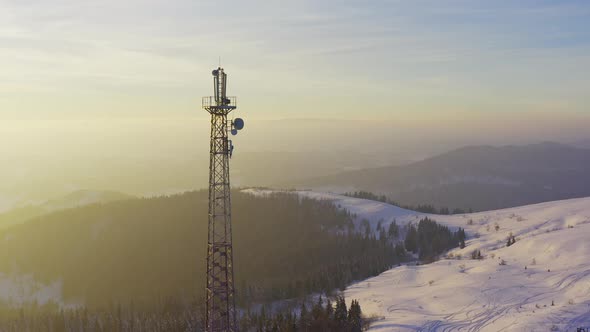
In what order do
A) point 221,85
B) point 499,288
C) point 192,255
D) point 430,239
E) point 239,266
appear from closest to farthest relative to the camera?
point 221,85
point 499,288
point 430,239
point 239,266
point 192,255

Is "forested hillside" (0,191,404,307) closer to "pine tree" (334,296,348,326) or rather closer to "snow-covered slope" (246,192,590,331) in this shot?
"snow-covered slope" (246,192,590,331)

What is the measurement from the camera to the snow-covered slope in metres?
44.5

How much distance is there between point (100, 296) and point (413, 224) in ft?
432

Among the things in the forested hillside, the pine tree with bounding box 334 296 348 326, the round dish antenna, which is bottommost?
the forested hillside

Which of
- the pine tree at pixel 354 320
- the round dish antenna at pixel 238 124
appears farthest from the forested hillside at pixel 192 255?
the round dish antenna at pixel 238 124

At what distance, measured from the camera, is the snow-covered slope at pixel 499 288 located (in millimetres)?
44500

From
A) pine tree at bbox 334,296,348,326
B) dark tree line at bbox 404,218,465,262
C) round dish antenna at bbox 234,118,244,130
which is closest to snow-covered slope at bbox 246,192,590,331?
pine tree at bbox 334,296,348,326

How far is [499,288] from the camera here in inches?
2276

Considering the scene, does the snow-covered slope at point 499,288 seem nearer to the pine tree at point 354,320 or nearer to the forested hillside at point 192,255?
the pine tree at point 354,320

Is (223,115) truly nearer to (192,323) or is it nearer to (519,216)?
(192,323)

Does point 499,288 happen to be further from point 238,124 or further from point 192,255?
point 192,255

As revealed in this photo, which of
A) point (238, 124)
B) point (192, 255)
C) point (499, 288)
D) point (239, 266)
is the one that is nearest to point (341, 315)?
point (499, 288)

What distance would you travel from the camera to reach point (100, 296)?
16775 cm

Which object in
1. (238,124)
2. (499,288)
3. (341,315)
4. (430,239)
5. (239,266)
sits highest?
(238,124)
